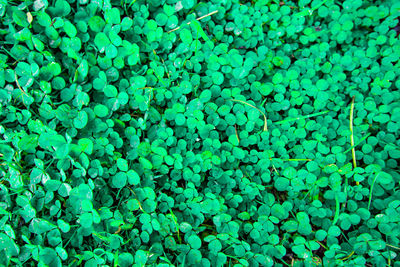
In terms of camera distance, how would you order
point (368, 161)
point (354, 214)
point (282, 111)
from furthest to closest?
point (282, 111), point (368, 161), point (354, 214)

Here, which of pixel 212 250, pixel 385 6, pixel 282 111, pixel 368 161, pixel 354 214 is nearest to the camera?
pixel 212 250

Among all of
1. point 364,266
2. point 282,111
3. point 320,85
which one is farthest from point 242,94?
point 364,266

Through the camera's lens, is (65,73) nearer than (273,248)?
No

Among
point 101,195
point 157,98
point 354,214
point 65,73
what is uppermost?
point 65,73

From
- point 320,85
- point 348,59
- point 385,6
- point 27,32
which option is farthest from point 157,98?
point 385,6

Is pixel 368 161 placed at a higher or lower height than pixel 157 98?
lower

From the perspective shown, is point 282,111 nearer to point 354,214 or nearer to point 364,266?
point 354,214
